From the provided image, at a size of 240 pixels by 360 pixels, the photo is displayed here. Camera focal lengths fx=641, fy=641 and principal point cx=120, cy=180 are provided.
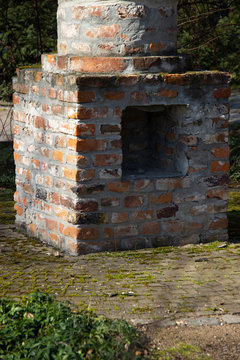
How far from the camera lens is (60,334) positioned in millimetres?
3377

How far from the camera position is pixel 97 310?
13.1ft

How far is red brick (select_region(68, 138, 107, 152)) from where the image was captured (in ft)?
16.3

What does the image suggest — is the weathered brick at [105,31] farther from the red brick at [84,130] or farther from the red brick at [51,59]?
the red brick at [84,130]

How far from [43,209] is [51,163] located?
17.6 inches

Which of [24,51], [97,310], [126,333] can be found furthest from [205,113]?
[24,51]

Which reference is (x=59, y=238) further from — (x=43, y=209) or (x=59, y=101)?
(x=59, y=101)

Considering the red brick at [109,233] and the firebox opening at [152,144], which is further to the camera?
the firebox opening at [152,144]

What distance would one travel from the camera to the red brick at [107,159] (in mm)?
5039

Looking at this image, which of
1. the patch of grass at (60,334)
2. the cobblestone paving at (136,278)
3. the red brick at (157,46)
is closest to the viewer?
the patch of grass at (60,334)

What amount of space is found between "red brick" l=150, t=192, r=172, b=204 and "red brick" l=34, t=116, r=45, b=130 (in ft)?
3.66

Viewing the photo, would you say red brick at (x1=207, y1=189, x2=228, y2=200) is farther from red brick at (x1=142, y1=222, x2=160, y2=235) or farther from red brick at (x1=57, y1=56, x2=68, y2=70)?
→ red brick at (x1=57, y1=56, x2=68, y2=70)

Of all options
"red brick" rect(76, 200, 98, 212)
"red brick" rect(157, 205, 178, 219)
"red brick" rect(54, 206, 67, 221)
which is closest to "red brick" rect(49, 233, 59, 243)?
"red brick" rect(54, 206, 67, 221)

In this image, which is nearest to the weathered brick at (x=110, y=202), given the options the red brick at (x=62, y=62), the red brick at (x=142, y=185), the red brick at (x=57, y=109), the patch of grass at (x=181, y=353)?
the red brick at (x=142, y=185)

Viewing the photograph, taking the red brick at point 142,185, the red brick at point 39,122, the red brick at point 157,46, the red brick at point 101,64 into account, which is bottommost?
the red brick at point 142,185
